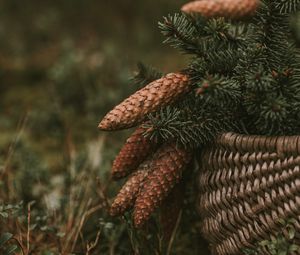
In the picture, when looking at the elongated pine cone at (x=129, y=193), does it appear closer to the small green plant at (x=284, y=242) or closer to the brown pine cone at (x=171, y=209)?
the brown pine cone at (x=171, y=209)

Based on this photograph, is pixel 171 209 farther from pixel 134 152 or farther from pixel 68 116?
pixel 68 116

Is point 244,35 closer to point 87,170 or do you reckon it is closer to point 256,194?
point 256,194

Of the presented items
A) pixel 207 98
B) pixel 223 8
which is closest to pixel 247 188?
pixel 207 98

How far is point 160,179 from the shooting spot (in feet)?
4.96

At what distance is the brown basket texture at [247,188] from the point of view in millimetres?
1233

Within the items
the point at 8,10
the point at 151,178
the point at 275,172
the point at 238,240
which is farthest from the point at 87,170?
the point at 8,10

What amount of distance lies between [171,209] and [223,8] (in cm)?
70

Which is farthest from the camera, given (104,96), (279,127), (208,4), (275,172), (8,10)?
(8,10)

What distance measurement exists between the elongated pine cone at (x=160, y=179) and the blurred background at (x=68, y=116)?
0.51 ft

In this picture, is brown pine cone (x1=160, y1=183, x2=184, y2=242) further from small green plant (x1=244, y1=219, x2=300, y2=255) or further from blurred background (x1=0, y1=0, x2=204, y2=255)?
small green plant (x1=244, y1=219, x2=300, y2=255)

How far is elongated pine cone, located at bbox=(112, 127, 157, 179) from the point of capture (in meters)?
1.60

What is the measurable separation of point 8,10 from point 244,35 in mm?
4520

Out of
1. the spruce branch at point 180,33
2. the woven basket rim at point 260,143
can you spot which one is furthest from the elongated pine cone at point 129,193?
the spruce branch at point 180,33

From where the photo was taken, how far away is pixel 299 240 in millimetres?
1262
